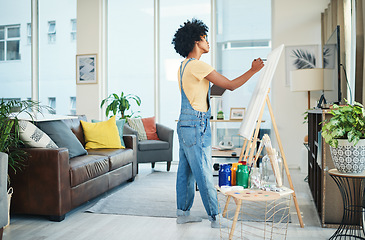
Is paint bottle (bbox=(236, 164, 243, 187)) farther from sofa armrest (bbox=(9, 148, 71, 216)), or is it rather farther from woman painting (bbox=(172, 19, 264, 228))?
sofa armrest (bbox=(9, 148, 71, 216))

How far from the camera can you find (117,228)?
280cm

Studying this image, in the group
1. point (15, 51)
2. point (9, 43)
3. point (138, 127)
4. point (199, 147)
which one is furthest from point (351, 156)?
point (9, 43)

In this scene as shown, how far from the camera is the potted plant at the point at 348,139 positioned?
7.41 feet

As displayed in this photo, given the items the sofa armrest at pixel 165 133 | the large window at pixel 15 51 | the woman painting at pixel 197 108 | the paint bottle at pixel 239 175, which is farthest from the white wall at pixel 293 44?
the large window at pixel 15 51

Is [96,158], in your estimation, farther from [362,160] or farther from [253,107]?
[362,160]

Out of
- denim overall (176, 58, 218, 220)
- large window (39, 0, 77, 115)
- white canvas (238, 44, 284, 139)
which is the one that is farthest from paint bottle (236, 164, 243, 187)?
large window (39, 0, 77, 115)

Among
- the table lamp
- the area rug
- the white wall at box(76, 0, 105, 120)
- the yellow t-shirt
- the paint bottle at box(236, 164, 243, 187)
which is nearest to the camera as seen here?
the paint bottle at box(236, 164, 243, 187)

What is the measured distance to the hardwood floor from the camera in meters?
2.59

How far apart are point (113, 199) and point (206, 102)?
5.06ft

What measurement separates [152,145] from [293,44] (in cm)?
276

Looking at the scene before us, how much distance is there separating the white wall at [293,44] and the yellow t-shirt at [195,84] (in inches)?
133

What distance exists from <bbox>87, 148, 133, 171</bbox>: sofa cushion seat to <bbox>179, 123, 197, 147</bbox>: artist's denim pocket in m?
1.34

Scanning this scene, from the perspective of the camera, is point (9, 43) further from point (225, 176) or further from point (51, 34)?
point (225, 176)

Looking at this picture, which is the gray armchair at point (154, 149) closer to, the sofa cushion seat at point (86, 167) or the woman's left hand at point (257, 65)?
the sofa cushion seat at point (86, 167)
